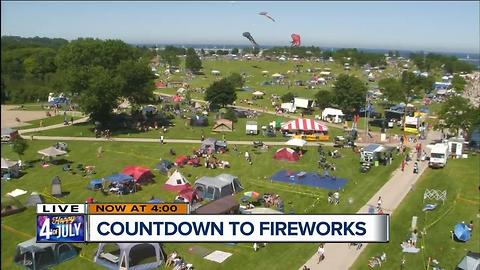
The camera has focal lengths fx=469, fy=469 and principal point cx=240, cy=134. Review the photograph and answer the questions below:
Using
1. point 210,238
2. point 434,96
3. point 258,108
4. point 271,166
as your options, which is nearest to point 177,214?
point 210,238

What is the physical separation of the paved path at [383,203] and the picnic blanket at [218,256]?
408cm

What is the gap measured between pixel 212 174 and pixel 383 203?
13409 millimetres

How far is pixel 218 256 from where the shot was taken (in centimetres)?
2362

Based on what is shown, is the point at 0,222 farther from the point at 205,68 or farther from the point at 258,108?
the point at 205,68

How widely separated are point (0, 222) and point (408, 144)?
4953 centimetres

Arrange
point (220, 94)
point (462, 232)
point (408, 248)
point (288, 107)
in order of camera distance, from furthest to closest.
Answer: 1. point (288, 107)
2. point (220, 94)
3. point (462, 232)
4. point (408, 248)

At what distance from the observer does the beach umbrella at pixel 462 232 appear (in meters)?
26.4

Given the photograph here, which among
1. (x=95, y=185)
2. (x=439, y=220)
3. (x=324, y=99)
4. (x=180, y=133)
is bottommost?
(x=439, y=220)

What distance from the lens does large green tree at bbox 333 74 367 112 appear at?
64.7 metres

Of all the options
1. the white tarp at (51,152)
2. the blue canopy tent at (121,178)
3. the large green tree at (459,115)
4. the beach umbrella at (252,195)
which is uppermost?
the large green tree at (459,115)

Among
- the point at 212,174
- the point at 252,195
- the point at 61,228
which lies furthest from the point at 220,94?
the point at 61,228

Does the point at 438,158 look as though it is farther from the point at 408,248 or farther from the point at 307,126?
the point at 408,248

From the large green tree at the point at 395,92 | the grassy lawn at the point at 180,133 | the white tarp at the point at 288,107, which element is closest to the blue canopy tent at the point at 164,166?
the grassy lawn at the point at 180,133

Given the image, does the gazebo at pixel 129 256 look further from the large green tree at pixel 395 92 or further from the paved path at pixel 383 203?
the large green tree at pixel 395 92
